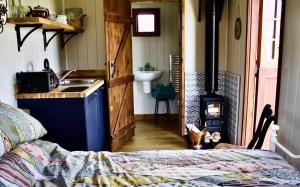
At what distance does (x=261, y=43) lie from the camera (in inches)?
124

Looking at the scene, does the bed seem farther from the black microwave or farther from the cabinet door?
the cabinet door

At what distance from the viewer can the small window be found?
495cm

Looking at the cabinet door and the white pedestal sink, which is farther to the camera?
the white pedestal sink

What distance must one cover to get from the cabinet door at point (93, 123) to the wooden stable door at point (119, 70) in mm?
243

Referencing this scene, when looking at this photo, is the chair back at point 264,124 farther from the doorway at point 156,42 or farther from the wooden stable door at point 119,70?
the doorway at point 156,42

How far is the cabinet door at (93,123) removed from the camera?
2850 mm

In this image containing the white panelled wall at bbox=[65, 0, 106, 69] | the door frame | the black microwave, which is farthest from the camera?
the white panelled wall at bbox=[65, 0, 106, 69]

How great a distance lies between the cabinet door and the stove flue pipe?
1489mm

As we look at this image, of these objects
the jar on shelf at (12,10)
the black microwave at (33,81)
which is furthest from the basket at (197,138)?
the jar on shelf at (12,10)

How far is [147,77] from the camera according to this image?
15.9 ft

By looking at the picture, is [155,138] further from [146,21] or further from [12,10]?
[12,10]

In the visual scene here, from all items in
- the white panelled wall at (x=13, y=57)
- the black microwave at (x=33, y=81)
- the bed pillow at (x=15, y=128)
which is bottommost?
the bed pillow at (x=15, y=128)

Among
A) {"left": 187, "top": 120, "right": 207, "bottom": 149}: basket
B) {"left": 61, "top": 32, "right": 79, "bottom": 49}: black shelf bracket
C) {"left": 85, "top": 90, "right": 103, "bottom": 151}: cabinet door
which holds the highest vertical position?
{"left": 61, "top": 32, "right": 79, "bottom": 49}: black shelf bracket

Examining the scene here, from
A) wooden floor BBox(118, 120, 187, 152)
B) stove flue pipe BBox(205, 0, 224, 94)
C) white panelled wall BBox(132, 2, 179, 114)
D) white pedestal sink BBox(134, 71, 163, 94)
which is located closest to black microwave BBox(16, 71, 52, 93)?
wooden floor BBox(118, 120, 187, 152)
